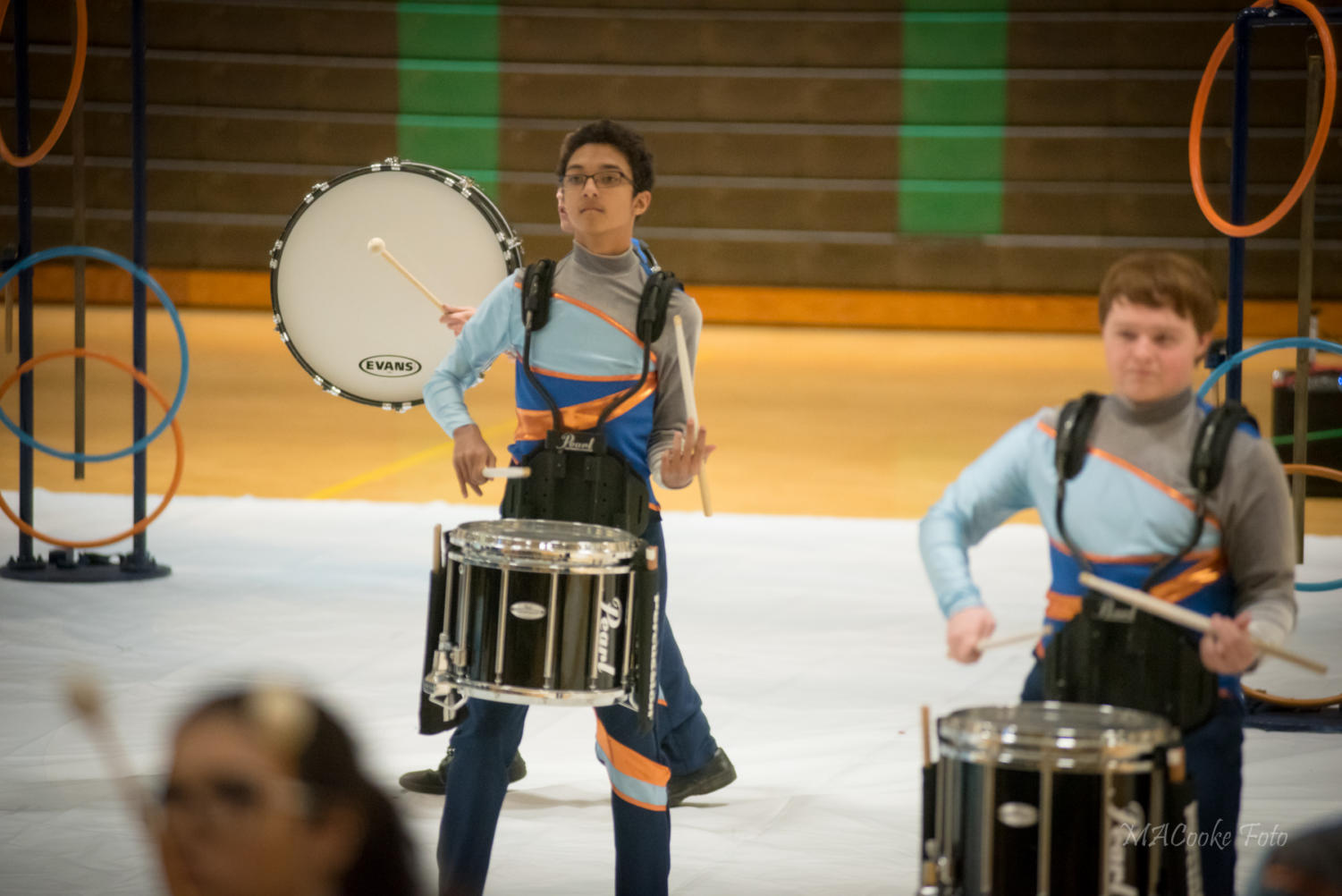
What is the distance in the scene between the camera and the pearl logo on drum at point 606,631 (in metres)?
2.69

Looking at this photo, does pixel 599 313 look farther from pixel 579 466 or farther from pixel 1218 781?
pixel 1218 781

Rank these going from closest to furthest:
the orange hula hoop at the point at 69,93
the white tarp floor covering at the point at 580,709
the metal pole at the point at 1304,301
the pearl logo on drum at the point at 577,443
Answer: the pearl logo on drum at the point at 577,443, the white tarp floor covering at the point at 580,709, the metal pole at the point at 1304,301, the orange hula hoop at the point at 69,93

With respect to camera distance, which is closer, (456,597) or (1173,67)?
(456,597)

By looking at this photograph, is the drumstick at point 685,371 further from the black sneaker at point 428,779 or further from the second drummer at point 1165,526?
the black sneaker at point 428,779

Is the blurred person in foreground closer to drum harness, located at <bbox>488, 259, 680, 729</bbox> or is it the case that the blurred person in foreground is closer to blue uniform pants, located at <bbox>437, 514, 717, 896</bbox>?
blue uniform pants, located at <bbox>437, 514, 717, 896</bbox>

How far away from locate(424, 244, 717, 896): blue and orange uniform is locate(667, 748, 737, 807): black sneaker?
68 cm

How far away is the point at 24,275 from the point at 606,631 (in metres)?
3.67

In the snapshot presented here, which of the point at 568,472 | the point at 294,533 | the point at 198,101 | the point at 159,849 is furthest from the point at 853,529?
the point at 198,101

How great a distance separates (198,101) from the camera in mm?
15180

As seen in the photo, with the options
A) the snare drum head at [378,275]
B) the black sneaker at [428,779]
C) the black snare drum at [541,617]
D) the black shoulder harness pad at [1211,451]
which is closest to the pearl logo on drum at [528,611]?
the black snare drum at [541,617]

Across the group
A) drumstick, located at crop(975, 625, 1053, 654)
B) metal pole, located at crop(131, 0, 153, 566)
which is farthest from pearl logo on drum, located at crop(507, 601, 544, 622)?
metal pole, located at crop(131, 0, 153, 566)

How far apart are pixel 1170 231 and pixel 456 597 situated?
12.8m

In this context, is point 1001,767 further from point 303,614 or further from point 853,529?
point 853,529

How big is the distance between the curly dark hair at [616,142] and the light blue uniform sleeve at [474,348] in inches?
9.8
